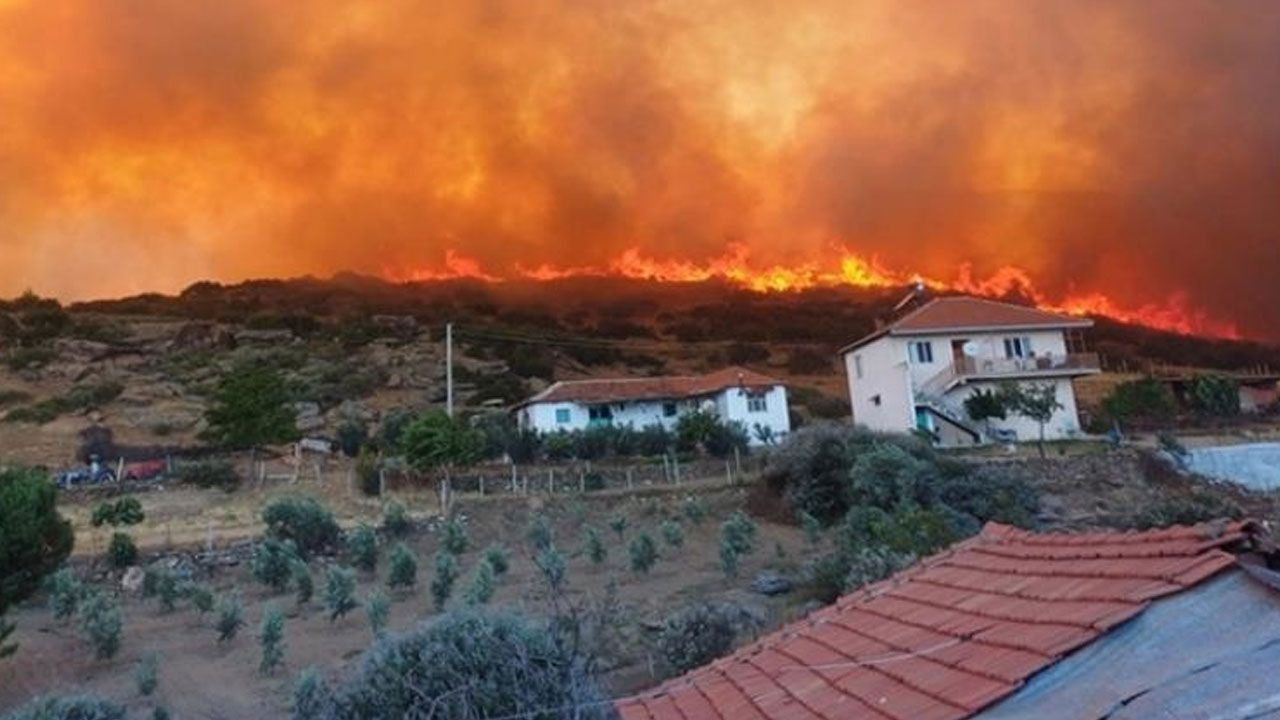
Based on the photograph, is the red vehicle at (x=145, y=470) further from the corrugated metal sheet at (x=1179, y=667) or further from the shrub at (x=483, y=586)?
the corrugated metal sheet at (x=1179, y=667)

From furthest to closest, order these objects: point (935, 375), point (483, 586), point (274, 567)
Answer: point (935, 375) < point (274, 567) < point (483, 586)

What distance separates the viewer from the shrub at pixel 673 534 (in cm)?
3005

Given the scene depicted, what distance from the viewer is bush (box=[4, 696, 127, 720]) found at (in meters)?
11.9

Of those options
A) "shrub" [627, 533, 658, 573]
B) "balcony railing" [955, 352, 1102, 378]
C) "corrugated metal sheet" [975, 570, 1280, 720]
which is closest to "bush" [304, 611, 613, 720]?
"corrugated metal sheet" [975, 570, 1280, 720]

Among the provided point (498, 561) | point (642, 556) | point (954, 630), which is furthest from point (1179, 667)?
point (498, 561)

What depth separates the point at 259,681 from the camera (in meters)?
18.9

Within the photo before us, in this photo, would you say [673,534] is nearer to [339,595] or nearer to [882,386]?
[339,595]

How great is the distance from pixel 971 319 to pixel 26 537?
42167mm

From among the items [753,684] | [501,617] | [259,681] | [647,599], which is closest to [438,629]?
[501,617]

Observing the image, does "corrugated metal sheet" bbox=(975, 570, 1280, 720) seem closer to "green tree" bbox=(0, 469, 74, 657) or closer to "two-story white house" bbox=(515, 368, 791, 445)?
"green tree" bbox=(0, 469, 74, 657)

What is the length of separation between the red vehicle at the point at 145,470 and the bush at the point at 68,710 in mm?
32902

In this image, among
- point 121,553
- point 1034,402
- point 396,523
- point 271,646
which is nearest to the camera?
point 271,646

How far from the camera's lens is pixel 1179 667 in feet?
12.2

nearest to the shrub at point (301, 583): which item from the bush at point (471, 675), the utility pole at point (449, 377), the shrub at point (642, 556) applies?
the shrub at point (642, 556)
